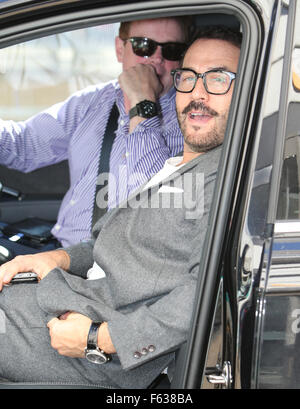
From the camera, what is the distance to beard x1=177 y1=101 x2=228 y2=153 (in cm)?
151

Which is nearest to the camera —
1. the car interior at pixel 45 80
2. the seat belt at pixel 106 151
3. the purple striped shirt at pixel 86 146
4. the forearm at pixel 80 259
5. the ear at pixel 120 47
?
the forearm at pixel 80 259

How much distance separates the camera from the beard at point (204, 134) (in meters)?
1.51

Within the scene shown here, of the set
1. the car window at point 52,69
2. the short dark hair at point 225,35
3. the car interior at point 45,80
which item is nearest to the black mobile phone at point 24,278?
the short dark hair at point 225,35

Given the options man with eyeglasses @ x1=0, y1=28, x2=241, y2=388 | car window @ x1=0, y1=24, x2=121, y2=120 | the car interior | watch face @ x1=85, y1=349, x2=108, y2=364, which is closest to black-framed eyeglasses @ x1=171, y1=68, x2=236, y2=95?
man with eyeglasses @ x1=0, y1=28, x2=241, y2=388

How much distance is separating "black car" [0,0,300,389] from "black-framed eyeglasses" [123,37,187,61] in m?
1.09

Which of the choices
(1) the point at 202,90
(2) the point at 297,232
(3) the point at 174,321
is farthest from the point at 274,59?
(3) the point at 174,321

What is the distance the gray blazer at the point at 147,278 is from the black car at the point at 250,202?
10 centimetres

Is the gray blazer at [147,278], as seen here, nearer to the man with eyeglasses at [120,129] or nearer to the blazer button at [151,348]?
the blazer button at [151,348]

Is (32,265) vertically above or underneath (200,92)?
underneath

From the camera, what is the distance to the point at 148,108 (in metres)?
2.16

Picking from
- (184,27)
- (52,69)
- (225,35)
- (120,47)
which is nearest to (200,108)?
(225,35)

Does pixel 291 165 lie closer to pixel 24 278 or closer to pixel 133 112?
pixel 24 278

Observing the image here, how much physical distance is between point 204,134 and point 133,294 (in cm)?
48
